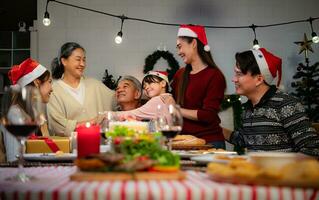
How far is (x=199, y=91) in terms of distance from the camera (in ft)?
9.65

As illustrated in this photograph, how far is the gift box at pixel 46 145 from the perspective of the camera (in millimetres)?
2186

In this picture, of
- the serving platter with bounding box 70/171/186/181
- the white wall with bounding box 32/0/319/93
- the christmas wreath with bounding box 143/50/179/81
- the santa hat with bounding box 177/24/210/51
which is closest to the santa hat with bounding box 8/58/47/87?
the santa hat with bounding box 177/24/210/51

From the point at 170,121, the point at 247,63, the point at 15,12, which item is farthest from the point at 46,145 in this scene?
the point at 15,12

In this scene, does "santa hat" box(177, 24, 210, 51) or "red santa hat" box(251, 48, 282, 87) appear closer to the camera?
Answer: "red santa hat" box(251, 48, 282, 87)

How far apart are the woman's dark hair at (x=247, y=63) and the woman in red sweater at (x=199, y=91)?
1.14 feet

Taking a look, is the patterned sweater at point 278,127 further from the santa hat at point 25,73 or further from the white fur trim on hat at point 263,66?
the santa hat at point 25,73

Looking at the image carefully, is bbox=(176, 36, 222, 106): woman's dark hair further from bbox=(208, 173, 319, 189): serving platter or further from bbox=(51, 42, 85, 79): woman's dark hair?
bbox=(208, 173, 319, 189): serving platter

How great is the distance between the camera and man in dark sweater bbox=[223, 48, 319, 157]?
223 cm

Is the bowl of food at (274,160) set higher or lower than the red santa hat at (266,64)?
lower

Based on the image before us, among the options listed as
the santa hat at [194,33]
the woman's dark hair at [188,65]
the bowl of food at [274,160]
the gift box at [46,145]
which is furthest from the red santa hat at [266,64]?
the bowl of food at [274,160]

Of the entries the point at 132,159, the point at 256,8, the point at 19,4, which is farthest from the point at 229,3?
the point at 132,159

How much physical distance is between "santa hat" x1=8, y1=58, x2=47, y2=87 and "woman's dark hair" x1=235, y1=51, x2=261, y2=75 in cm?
136

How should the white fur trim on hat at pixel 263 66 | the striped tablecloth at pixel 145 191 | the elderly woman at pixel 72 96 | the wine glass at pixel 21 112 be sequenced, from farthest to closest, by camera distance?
1. the elderly woman at pixel 72 96
2. the white fur trim on hat at pixel 263 66
3. the wine glass at pixel 21 112
4. the striped tablecloth at pixel 145 191

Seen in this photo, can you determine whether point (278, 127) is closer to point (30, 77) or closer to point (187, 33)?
point (187, 33)
